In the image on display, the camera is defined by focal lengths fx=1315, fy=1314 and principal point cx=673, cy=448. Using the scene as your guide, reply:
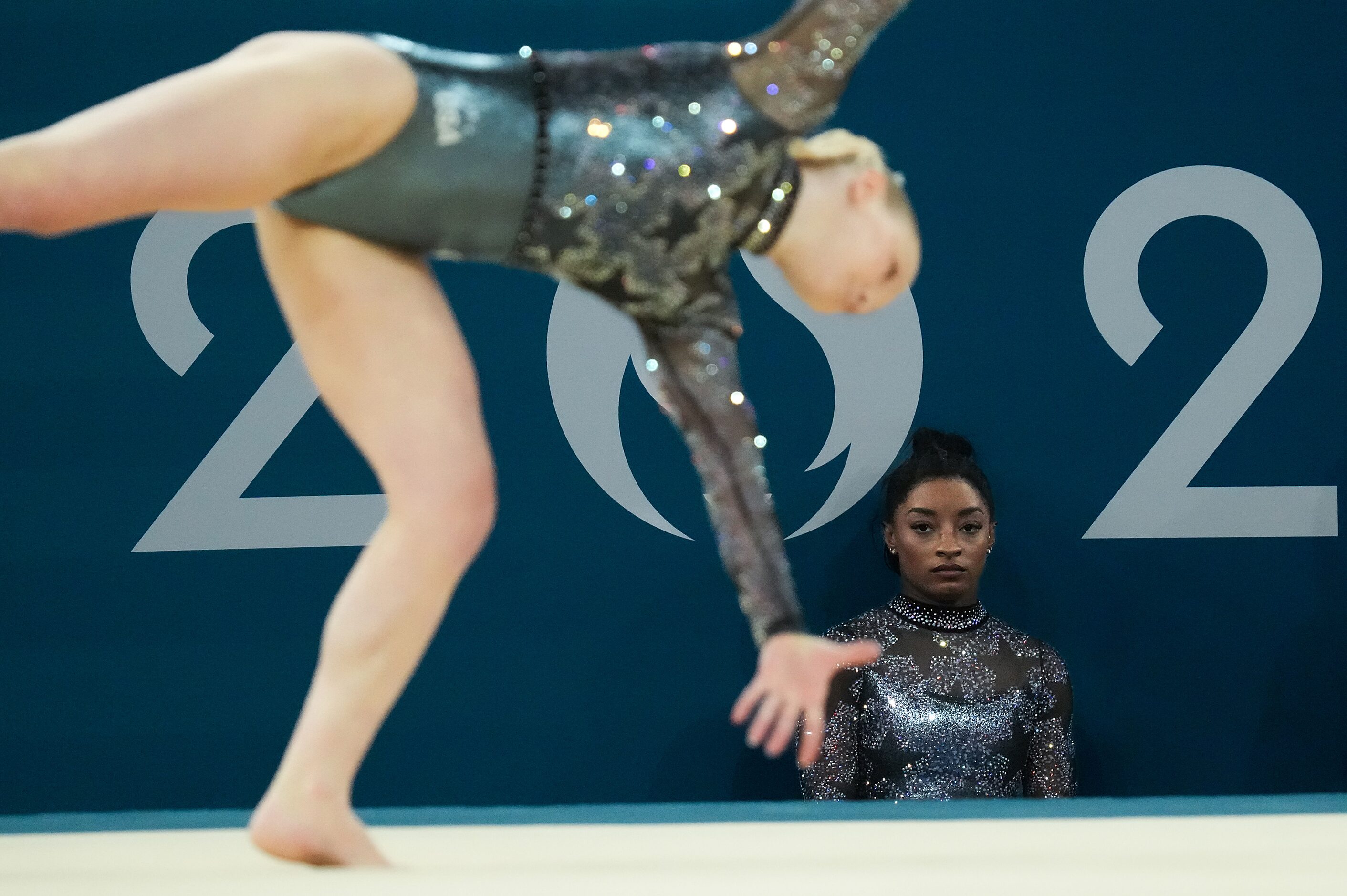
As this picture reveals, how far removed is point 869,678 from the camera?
2.15 meters

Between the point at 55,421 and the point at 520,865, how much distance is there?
1515 mm

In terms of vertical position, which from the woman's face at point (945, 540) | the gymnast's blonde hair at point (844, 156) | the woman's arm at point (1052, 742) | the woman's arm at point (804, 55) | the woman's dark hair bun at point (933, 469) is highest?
the woman's arm at point (804, 55)

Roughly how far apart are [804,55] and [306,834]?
31.6 inches

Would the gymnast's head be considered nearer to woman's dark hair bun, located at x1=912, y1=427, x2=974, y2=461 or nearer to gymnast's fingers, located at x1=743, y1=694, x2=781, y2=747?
gymnast's fingers, located at x1=743, y1=694, x2=781, y2=747

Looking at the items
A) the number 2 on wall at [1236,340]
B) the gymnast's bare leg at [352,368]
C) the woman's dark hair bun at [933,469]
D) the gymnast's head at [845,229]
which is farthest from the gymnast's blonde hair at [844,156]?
the number 2 on wall at [1236,340]

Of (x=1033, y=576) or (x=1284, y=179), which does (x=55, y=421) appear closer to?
(x=1033, y=576)

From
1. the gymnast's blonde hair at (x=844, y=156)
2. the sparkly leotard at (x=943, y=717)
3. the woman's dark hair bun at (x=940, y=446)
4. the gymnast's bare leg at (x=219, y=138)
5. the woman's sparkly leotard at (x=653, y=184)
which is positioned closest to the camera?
the gymnast's bare leg at (x=219, y=138)

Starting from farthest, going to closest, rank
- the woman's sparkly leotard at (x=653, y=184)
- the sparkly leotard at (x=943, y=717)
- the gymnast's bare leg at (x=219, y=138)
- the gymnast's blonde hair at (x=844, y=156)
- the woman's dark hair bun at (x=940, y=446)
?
the woman's dark hair bun at (x=940, y=446), the sparkly leotard at (x=943, y=717), the gymnast's blonde hair at (x=844, y=156), the woman's sparkly leotard at (x=653, y=184), the gymnast's bare leg at (x=219, y=138)

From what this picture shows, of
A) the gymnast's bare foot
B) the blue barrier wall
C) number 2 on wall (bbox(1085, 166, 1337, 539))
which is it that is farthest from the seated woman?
the gymnast's bare foot

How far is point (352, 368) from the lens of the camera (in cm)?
114

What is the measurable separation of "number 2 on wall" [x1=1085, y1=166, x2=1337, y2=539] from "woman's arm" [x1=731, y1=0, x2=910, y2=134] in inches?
50.0

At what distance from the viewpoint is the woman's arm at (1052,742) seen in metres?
2.13

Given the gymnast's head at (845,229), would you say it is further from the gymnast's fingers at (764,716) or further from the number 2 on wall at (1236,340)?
the number 2 on wall at (1236,340)

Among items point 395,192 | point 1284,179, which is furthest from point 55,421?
point 1284,179
